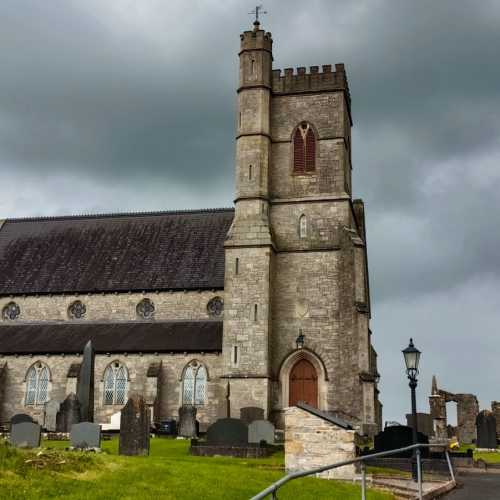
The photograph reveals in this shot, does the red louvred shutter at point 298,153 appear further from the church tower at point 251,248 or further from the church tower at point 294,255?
the church tower at point 251,248

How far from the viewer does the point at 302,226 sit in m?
38.5

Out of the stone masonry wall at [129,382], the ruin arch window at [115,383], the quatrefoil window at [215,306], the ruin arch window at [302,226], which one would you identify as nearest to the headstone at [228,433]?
the stone masonry wall at [129,382]

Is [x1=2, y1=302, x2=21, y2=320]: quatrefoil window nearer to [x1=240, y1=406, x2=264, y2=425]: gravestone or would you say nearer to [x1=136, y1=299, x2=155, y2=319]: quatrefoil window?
[x1=136, y1=299, x2=155, y2=319]: quatrefoil window

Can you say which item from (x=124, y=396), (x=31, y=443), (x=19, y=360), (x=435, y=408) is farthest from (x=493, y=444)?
(x=19, y=360)

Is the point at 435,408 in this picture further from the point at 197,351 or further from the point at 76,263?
the point at 76,263

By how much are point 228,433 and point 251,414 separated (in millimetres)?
7621

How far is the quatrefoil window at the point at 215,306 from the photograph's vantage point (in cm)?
4106

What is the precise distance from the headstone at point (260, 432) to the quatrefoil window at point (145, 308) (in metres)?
15.8

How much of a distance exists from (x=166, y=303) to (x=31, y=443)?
799 inches

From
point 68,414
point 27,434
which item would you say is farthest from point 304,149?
point 27,434

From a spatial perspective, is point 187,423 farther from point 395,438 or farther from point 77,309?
point 77,309

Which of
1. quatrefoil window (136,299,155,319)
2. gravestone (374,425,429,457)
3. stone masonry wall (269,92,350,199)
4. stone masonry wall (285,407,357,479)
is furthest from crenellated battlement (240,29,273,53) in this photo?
stone masonry wall (285,407,357,479)

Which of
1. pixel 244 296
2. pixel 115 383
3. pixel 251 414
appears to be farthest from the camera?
pixel 115 383

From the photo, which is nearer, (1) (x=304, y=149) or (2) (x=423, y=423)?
(2) (x=423, y=423)
